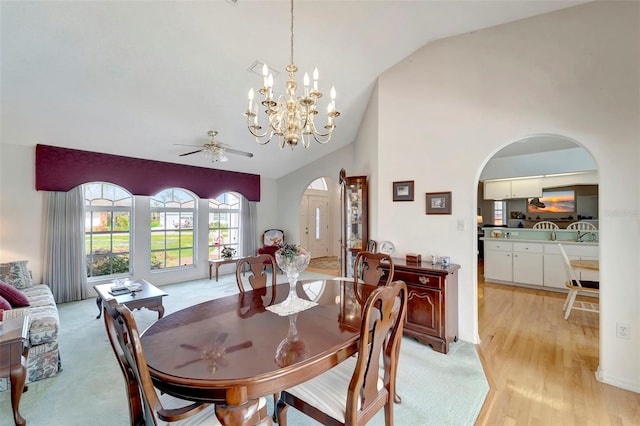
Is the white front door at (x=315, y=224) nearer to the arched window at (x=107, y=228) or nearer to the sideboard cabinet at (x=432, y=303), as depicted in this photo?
the arched window at (x=107, y=228)

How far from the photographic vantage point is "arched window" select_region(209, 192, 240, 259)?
20.9 ft

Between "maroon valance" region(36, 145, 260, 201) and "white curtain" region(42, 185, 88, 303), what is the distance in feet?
0.68

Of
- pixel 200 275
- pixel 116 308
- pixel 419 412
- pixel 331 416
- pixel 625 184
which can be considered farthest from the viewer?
pixel 200 275

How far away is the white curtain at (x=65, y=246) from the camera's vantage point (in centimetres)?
416

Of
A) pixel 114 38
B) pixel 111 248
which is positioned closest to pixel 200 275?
pixel 111 248

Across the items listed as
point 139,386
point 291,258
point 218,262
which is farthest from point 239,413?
point 218,262

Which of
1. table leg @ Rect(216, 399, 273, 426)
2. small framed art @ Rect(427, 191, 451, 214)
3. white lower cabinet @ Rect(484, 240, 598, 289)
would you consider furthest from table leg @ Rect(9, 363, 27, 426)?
white lower cabinet @ Rect(484, 240, 598, 289)

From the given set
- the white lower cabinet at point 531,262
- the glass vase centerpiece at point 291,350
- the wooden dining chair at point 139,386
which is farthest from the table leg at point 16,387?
the white lower cabinet at point 531,262

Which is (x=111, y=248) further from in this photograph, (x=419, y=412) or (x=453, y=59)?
(x=453, y=59)

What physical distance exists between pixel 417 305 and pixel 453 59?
2.87m

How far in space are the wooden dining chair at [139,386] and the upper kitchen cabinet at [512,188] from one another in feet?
23.6

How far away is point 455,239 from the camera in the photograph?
3.16m

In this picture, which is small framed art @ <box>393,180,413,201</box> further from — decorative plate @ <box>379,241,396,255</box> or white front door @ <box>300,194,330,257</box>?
white front door @ <box>300,194,330,257</box>

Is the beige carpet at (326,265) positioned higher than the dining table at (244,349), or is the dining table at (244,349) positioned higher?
the dining table at (244,349)
